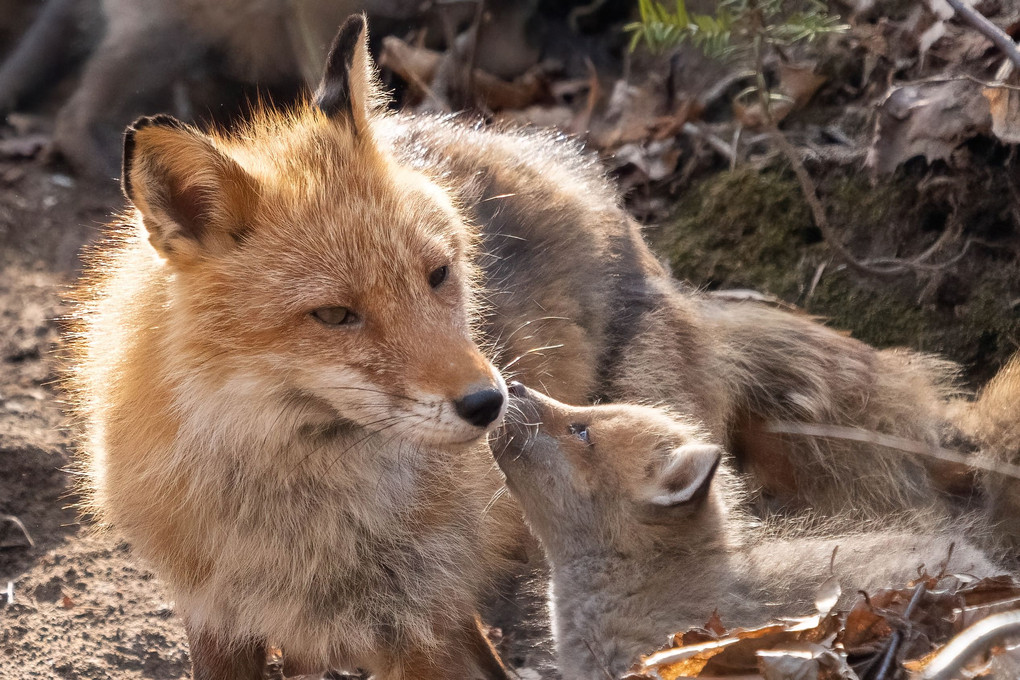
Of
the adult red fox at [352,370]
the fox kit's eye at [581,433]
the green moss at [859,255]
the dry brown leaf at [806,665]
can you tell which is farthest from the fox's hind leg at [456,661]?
the green moss at [859,255]

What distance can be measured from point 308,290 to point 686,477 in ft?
4.66

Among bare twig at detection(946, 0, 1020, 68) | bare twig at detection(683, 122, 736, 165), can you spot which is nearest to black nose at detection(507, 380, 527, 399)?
bare twig at detection(946, 0, 1020, 68)

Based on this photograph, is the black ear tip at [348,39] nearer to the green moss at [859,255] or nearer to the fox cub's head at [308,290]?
the fox cub's head at [308,290]

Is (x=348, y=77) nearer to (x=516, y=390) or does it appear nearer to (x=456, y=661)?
(x=516, y=390)

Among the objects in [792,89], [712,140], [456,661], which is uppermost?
[792,89]

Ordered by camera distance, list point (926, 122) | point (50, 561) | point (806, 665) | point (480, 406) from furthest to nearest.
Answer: point (926, 122), point (50, 561), point (480, 406), point (806, 665)

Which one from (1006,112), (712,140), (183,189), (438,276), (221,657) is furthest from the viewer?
(712,140)

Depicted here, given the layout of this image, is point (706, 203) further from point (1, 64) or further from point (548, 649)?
point (1, 64)

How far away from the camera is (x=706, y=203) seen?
5977 millimetres

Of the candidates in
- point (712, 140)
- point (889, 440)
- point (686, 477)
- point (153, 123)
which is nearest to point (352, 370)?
point (153, 123)

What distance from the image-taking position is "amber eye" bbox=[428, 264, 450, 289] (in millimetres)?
3107

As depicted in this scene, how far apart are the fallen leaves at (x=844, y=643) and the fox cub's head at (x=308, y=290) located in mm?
914

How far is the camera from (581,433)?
3662 millimetres

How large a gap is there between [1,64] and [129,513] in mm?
6397
